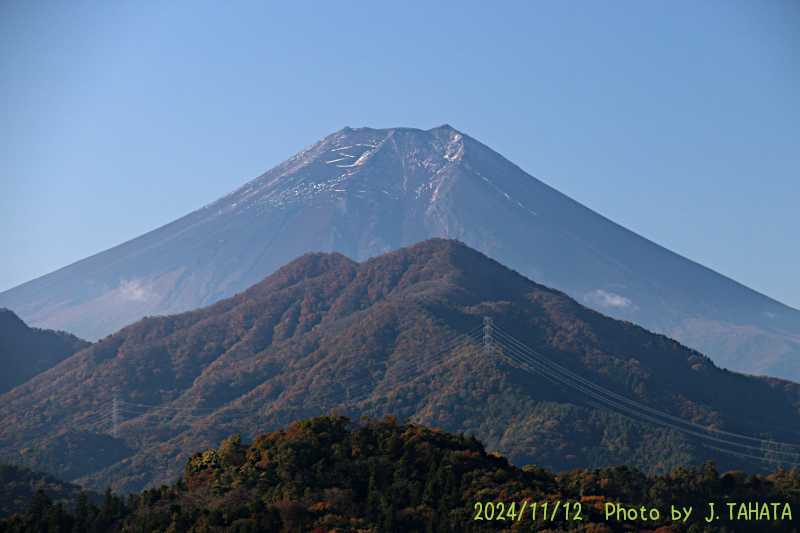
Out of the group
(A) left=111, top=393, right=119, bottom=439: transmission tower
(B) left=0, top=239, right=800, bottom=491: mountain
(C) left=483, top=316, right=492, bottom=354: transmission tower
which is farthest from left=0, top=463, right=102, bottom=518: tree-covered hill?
(C) left=483, top=316, right=492, bottom=354: transmission tower

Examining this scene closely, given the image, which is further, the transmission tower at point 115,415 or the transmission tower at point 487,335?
the transmission tower at point 487,335

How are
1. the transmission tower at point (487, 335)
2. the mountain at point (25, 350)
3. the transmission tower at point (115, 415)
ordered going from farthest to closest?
the mountain at point (25, 350) → the transmission tower at point (487, 335) → the transmission tower at point (115, 415)

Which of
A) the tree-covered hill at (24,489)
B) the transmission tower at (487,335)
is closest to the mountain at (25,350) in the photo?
Result: the tree-covered hill at (24,489)

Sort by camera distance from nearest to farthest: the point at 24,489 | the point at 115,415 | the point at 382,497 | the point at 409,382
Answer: the point at 382,497, the point at 24,489, the point at 115,415, the point at 409,382

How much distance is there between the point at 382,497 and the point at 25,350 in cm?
9215

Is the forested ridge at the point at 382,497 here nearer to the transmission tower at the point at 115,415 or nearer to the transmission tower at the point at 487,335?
the transmission tower at the point at 487,335

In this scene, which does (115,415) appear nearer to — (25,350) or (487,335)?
(25,350)

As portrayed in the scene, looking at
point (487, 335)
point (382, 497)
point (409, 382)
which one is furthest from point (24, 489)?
point (487, 335)

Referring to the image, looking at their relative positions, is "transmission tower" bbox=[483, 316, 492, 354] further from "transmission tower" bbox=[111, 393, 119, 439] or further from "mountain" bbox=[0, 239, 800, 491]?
"transmission tower" bbox=[111, 393, 119, 439]

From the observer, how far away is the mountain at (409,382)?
86.2m

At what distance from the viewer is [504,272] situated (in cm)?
12575

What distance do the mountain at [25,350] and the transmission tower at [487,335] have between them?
56.2 m

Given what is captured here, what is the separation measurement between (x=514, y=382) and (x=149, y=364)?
46350mm

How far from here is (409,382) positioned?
96.7m
